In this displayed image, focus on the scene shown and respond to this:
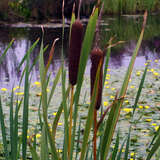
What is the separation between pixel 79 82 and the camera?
1.93 ft

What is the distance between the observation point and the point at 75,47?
591mm

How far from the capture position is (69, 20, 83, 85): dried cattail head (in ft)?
1.88

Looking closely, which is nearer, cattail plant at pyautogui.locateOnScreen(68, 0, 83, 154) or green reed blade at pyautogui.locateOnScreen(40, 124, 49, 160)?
cattail plant at pyautogui.locateOnScreen(68, 0, 83, 154)

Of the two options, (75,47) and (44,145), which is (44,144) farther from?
(75,47)

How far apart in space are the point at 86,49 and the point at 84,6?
12.3 metres

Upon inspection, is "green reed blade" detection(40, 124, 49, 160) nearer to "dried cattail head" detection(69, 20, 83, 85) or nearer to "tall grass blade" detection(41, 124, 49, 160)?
"tall grass blade" detection(41, 124, 49, 160)

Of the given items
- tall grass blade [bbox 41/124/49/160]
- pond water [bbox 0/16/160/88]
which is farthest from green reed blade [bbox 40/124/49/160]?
pond water [bbox 0/16/160/88]

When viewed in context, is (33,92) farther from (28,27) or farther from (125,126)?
(28,27)

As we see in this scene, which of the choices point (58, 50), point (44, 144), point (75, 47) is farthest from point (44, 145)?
point (58, 50)

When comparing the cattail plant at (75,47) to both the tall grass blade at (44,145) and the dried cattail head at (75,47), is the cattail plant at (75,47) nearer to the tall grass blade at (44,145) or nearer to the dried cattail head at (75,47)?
the dried cattail head at (75,47)

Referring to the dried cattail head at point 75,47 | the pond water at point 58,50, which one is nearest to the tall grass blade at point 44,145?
the dried cattail head at point 75,47

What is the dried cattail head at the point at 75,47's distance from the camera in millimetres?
574

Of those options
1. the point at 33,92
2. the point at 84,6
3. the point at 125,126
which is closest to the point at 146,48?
the point at 33,92

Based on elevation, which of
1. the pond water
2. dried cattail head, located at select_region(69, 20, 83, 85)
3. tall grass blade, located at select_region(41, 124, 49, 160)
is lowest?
the pond water
